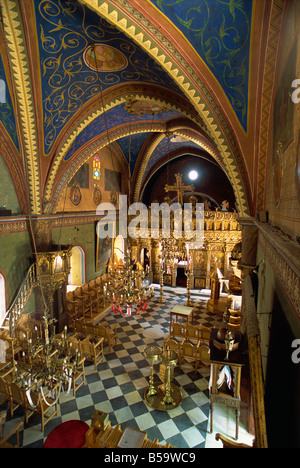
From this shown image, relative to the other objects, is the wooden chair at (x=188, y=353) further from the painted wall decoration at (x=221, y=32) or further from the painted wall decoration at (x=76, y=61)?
Result: the painted wall decoration at (x=76, y=61)

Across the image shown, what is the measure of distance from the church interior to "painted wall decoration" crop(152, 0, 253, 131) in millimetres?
19

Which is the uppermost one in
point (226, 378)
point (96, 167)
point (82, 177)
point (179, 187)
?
point (96, 167)

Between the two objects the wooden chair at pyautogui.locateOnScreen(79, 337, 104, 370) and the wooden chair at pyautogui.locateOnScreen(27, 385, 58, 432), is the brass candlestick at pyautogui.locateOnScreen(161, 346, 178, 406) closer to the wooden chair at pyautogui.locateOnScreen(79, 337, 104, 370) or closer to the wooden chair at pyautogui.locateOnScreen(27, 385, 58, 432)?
the wooden chair at pyautogui.locateOnScreen(79, 337, 104, 370)

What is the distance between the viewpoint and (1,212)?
7.23 metres

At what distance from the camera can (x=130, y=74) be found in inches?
243

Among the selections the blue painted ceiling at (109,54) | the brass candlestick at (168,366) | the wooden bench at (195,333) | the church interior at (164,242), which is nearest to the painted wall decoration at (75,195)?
the church interior at (164,242)

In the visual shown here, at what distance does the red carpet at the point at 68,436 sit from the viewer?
12.7ft

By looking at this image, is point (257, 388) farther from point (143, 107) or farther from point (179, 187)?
point (179, 187)

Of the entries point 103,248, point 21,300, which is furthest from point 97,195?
point 21,300

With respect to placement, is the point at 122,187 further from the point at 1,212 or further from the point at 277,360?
the point at 277,360

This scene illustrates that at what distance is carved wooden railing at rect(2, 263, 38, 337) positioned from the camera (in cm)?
744

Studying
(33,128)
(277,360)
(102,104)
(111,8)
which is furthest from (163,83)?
(277,360)

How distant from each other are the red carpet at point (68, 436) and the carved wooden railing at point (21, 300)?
12.2 ft

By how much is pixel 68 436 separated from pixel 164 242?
7854 mm
